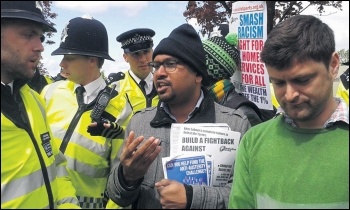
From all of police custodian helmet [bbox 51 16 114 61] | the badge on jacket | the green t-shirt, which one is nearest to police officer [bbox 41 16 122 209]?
police custodian helmet [bbox 51 16 114 61]

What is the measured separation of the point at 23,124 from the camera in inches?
87.0

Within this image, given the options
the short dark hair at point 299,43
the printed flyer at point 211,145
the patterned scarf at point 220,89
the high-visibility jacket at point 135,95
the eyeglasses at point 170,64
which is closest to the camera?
the short dark hair at point 299,43

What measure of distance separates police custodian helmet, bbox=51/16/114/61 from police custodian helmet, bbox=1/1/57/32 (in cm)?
149

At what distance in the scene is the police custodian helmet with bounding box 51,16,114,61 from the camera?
12.9ft

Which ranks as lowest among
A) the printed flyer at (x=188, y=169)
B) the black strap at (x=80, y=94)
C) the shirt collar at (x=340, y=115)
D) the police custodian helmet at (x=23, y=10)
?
the printed flyer at (x=188, y=169)

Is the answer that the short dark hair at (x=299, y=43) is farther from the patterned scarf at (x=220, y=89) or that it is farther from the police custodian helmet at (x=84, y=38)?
the police custodian helmet at (x=84, y=38)

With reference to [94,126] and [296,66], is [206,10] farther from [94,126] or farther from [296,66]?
[296,66]

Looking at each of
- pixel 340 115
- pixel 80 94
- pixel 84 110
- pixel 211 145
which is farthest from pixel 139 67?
pixel 340 115

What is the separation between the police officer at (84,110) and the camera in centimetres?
362

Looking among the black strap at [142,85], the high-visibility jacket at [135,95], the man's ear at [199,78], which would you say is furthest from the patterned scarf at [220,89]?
the black strap at [142,85]

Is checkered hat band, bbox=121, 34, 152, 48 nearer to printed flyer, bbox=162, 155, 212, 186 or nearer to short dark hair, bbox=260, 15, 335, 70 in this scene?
printed flyer, bbox=162, 155, 212, 186

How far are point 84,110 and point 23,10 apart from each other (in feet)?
5.20

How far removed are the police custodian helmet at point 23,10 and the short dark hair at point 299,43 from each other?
3.71 ft

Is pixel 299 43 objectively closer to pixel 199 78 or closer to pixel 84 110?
pixel 199 78
